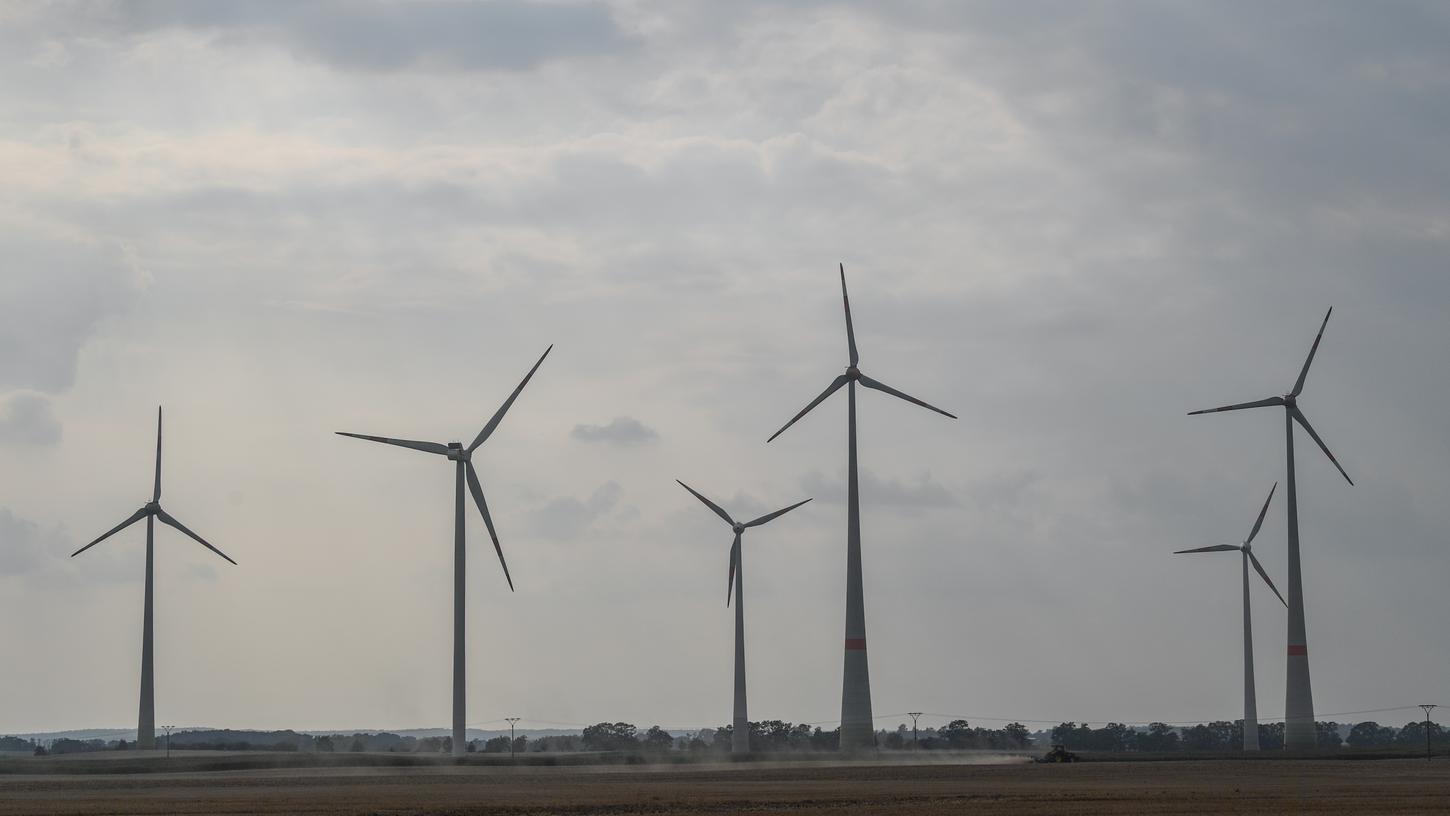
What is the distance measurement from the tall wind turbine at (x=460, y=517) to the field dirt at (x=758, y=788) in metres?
4.96

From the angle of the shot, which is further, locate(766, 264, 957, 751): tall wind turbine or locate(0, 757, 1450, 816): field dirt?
locate(766, 264, 957, 751): tall wind turbine

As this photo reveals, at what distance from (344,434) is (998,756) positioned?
58.2 metres

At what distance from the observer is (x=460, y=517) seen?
12525cm

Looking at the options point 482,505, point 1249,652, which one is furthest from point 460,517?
point 1249,652

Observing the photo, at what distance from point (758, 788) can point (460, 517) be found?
40294 mm

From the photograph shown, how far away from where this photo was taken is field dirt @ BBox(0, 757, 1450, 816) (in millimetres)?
74125

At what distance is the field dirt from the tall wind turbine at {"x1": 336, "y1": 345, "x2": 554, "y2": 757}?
4.96 meters

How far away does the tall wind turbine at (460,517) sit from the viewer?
121875mm

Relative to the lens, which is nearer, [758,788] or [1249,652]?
[758,788]

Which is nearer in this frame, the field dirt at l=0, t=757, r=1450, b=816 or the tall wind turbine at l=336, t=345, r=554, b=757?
the field dirt at l=0, t=757, r=1450, b=816

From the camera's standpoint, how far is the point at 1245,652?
172000 mm

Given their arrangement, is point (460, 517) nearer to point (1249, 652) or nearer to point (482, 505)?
point (482, 505)

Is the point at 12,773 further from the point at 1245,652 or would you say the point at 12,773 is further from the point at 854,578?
the point at 1245,652

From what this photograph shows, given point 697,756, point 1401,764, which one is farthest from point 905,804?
point 697,756
